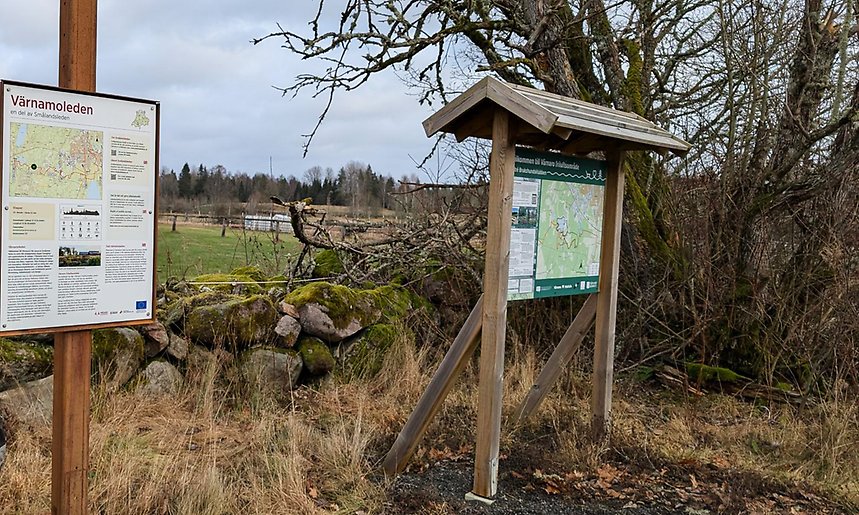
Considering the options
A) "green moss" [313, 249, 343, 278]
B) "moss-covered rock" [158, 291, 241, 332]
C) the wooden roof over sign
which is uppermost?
the wooden roof over sign

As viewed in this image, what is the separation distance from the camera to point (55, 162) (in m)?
2.96

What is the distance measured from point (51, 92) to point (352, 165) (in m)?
13.4

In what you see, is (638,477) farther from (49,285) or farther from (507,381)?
(49,285)

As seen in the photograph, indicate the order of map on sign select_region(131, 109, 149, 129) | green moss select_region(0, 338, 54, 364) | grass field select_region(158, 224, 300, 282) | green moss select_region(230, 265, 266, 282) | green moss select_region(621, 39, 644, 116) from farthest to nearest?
1. grass field select_region(158, 224, 300, 282)
2. green moss select_region(230, 265, 266, 282)
3. green moss select_region(621, 39, 644, 116)
4. green moss select_region(0, 338, 54, 364)
5. map on sign select_region(131, 109, 149, 129)

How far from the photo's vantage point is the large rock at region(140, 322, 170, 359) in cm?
561

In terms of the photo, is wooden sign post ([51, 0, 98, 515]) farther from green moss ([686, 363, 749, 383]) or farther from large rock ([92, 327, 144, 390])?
green moss ([686, 363, 749, 383])

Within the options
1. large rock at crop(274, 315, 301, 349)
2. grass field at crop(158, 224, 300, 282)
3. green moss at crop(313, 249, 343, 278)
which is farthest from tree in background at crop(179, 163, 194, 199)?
large rock at crop(274, 315, 301, 349)

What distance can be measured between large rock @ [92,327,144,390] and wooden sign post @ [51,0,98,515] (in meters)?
2.10

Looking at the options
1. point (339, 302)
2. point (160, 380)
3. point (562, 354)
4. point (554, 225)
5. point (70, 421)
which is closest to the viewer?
point (70, 421)

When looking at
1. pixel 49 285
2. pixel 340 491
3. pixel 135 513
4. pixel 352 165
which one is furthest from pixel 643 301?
pixel 352 165

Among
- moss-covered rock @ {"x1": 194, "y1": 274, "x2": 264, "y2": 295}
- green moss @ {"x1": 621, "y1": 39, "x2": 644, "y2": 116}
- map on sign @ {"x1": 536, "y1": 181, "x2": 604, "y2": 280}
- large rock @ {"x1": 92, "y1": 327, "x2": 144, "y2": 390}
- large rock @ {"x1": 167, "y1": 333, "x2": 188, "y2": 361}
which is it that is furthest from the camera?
green moss @ {"x1": 621, "y1": 39, "x2": 644, "y2": 116}

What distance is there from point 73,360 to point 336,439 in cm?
191

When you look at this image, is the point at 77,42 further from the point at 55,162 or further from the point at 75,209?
the point at 75,209

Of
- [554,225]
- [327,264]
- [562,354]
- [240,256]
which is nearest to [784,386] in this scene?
[562,354]
